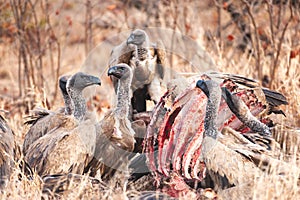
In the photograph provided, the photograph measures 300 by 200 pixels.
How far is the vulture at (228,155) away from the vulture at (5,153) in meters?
1.31

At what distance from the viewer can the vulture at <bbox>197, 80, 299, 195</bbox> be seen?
16.4 ft

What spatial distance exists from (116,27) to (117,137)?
6.92 m

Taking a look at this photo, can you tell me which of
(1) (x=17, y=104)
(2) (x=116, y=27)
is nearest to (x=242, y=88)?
(1) (x=17, y=104)

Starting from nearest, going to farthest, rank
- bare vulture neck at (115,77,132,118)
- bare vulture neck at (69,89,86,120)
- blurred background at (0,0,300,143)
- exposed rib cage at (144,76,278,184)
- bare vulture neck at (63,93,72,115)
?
1. exposed rib cage at (144,76,278,184)
2. bare vulture neck at (115,77,132,118)
3. bare vulture neck at (69,89,86,120)
4. bare vulture neck at (63,93,72,115)
5. blurred background at (0,0,300,143)

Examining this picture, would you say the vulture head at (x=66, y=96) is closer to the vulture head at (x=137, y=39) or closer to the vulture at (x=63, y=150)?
the vulture at (x=63, y=150)

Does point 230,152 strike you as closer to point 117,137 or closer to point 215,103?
point 215,103

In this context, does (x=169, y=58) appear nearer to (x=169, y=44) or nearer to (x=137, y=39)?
(x=169, y=44)

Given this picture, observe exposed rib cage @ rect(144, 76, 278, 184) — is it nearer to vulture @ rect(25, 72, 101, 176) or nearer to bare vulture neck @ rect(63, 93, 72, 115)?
vulture @ rect(25, 72, 101, 176)

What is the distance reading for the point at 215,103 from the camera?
17.7 ft

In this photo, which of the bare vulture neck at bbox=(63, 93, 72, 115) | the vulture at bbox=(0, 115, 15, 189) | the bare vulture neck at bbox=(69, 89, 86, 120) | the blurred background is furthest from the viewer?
the blurred background

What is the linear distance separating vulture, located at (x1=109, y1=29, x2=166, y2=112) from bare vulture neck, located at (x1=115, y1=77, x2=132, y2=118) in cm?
43

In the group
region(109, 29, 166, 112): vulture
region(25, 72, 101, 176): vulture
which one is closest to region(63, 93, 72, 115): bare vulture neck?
region(109, 29, 166, 112): vulture

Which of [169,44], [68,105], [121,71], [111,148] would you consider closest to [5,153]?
[111,148]

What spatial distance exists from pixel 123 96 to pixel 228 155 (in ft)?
4.66
